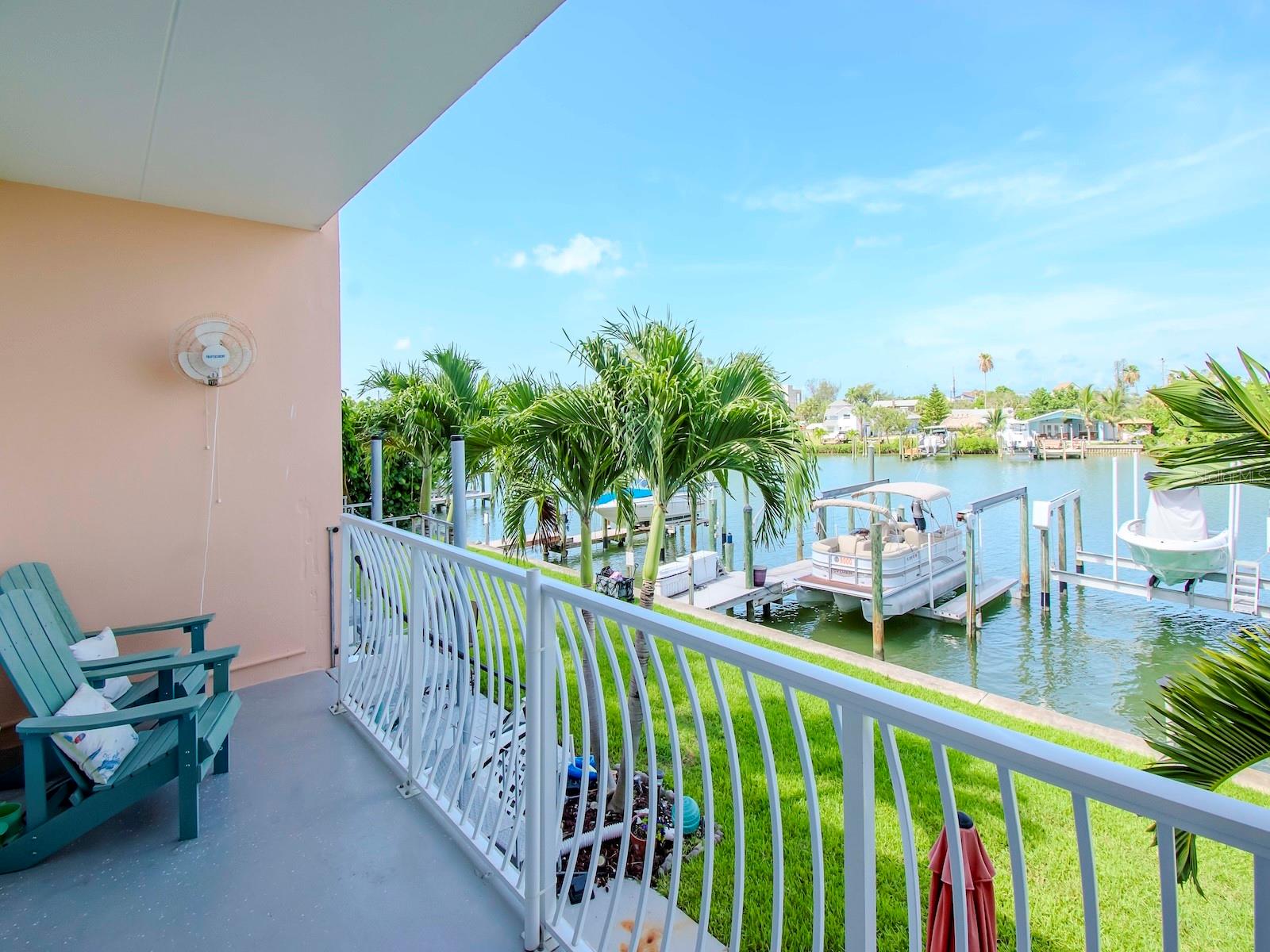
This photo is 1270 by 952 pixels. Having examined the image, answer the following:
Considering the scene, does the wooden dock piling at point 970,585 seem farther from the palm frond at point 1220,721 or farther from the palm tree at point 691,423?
the palm frond at point 1220,721

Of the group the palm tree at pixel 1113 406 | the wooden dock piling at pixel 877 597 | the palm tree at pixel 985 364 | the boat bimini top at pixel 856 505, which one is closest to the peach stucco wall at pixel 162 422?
the wooden dock piling at pixel 877 597

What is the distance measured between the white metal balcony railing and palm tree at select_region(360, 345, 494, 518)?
15.0 feet

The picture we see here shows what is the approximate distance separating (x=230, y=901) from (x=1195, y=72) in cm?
5586

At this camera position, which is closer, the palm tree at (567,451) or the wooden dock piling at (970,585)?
the palm tree at (567,451)

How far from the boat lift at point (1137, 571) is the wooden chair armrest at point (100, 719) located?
12.3 meters

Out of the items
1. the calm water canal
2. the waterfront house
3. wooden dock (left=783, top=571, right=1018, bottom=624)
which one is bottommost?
the calm water canal

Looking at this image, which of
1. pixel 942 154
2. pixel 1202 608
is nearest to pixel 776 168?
pixel 942 154

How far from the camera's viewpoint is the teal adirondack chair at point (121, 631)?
268 cm

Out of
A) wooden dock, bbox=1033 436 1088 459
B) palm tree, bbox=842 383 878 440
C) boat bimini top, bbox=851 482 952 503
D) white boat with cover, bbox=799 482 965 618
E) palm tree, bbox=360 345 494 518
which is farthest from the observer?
palm tree, bbox=842 383 878 440

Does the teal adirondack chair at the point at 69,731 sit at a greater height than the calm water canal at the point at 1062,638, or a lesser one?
greater

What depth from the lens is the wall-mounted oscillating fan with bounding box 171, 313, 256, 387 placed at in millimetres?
3307

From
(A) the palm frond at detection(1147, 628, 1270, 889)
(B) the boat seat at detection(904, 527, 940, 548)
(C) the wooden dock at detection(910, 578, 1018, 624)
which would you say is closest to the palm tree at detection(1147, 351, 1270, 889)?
(A) the palm frond at detection(1147, 628, 1270, 889)

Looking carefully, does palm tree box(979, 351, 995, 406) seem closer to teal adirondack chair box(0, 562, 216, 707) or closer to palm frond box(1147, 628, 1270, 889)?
palm frond box(1147, 628, 1270, 889)

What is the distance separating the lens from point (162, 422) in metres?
3.34
